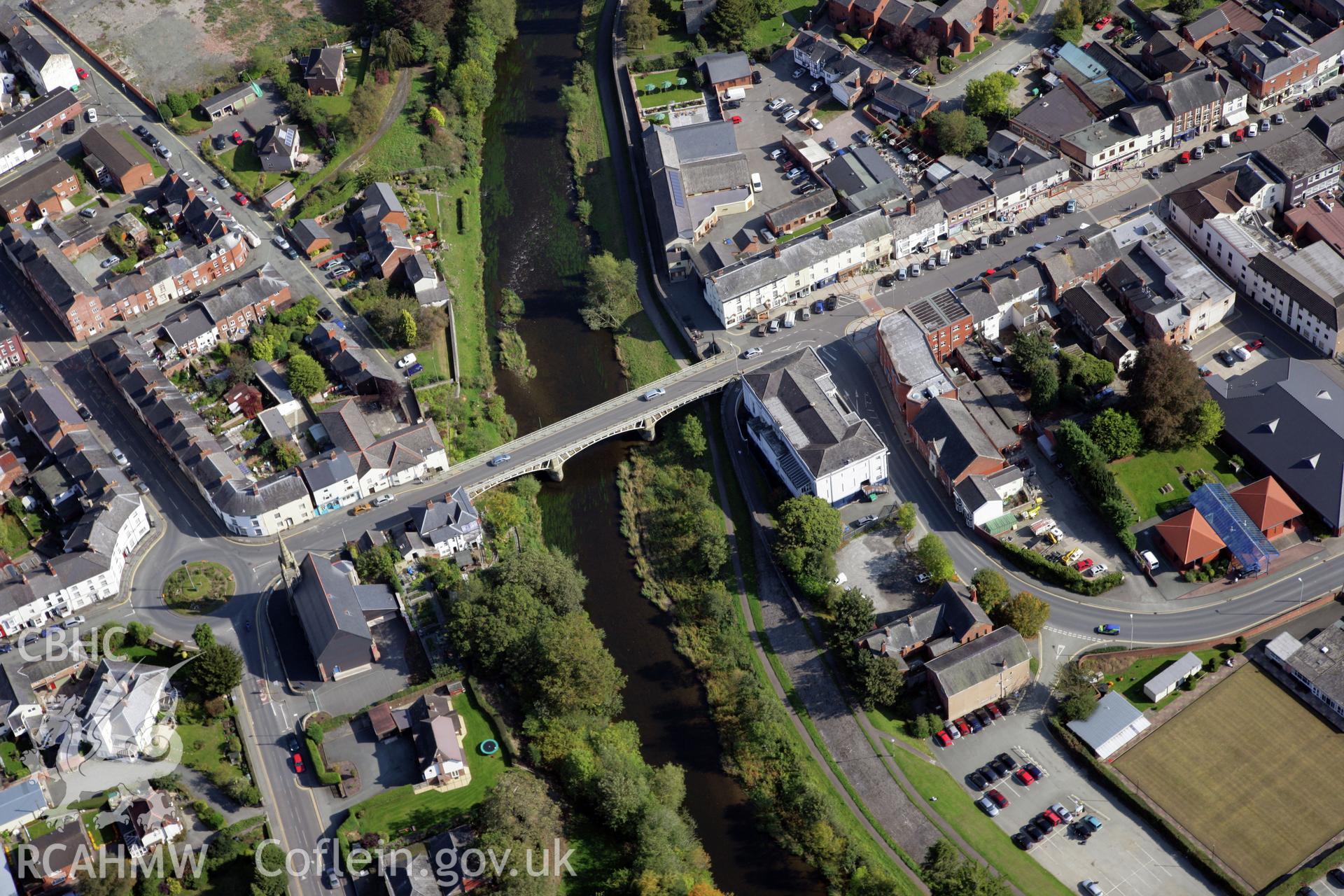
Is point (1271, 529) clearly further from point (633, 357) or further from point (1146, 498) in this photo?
point (633, 357)

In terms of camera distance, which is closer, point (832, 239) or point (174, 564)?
point (174, 564)

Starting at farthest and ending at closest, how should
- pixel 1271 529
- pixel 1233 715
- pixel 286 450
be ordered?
pixel 286 450 → pixel 1271 529 → pixel 1233 715

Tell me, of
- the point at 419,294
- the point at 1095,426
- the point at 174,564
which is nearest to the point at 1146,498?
the point at 1095,426

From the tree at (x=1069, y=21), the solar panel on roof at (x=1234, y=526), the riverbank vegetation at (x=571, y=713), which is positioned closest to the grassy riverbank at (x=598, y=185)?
the riverbank vegetation at (x=571, y=713)

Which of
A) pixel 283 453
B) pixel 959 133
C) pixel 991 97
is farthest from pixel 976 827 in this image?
pixel 991 97

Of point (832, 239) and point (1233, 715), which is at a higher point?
point (832, 239)

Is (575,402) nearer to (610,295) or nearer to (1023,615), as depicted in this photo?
(610,295)
